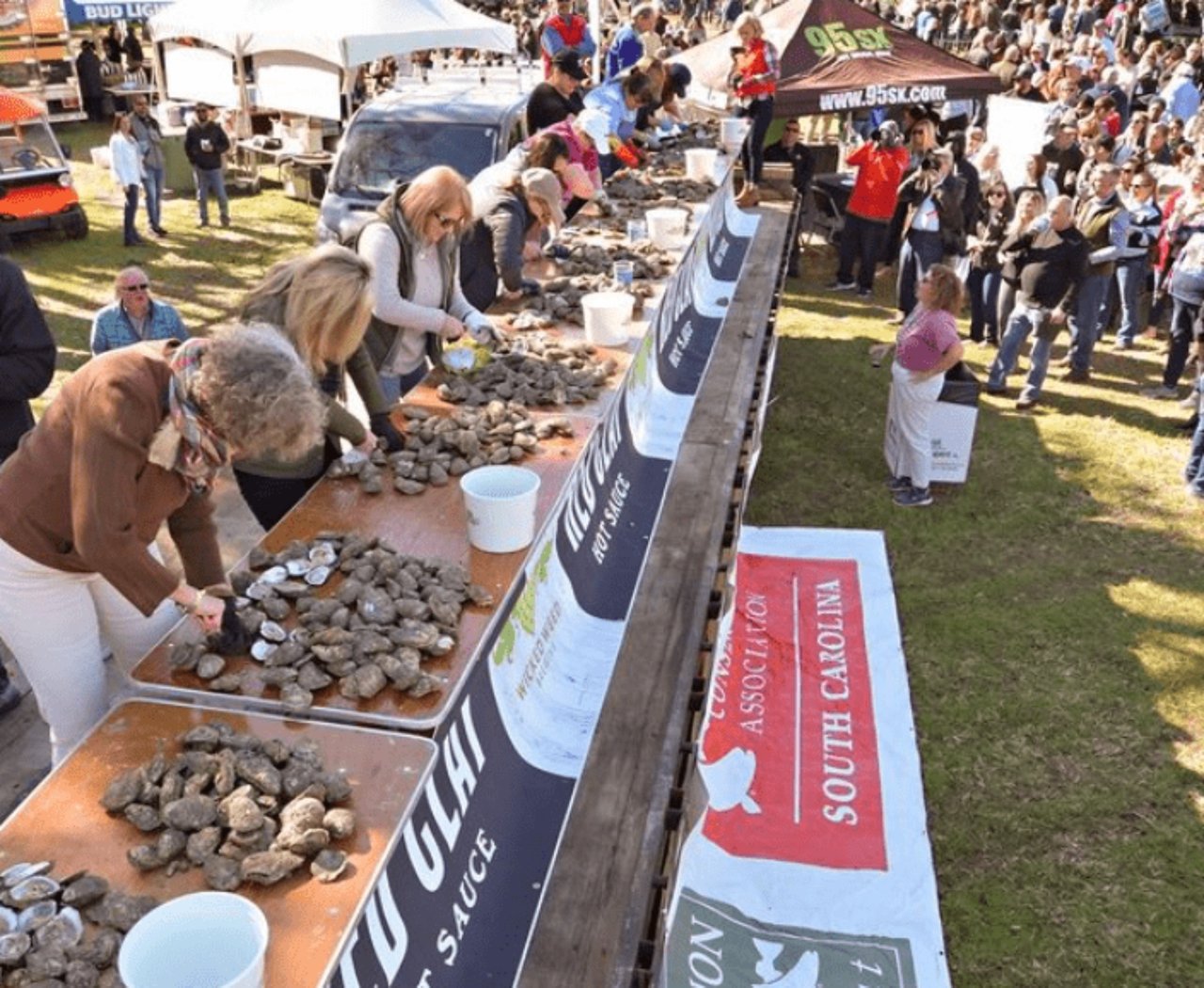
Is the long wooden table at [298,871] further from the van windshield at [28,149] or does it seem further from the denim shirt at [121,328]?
the van windshield at [28,149]

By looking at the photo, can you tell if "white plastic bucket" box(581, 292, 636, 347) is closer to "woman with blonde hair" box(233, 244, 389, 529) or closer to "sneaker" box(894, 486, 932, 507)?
"woman with blonde hair" box(233, 244, 389, 529)

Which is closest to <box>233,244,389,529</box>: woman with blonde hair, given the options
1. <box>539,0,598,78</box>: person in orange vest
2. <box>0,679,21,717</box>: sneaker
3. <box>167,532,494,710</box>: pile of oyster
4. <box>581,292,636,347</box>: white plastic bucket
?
<box>167,532,494,710</box>: pile of oyster

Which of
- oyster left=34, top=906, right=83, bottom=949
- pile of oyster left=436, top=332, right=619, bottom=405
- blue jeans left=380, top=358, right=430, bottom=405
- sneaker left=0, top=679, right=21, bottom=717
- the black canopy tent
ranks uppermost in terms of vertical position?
the black canopy tent

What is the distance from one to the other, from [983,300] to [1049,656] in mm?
5304

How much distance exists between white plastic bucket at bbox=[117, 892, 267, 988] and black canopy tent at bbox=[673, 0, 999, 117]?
33.8ft

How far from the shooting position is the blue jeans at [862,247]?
11.2 meters

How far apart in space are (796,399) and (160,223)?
9.00 m

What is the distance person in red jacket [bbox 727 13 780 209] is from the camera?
34.2 ft

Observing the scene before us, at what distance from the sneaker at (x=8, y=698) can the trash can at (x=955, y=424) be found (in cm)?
549

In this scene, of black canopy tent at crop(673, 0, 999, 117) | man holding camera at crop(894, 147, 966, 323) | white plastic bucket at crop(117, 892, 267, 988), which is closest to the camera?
white plastic bucket at crop(117, 892, 267, 988)

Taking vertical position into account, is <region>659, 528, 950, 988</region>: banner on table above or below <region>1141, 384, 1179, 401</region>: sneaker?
below

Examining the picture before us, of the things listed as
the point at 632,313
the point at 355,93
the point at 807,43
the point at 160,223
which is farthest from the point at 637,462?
the point at 355,93

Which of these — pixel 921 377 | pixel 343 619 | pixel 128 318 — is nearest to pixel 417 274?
pixel 128 318

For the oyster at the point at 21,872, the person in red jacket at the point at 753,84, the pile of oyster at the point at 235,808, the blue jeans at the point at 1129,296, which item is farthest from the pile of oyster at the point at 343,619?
the person in red jacket at the point at 753,84
